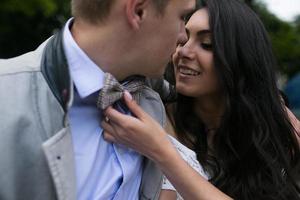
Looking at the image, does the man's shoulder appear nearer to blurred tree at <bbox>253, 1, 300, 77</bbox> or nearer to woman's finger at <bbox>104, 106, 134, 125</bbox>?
woman's finger at <bbox>104, 106, 134, 125</bbox>

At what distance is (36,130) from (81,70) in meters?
0.26

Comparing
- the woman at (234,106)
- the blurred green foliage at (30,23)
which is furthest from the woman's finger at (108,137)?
the blurred green foliage at (30,23)

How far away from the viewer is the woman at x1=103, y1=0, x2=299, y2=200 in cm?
268

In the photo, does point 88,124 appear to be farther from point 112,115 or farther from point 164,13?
point 164,13

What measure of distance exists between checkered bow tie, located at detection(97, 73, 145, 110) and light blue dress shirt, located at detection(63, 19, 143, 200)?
0.02 meters

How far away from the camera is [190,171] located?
2254 millimetres

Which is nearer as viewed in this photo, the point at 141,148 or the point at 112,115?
the point at 112,115

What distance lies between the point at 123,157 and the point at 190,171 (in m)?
0.46

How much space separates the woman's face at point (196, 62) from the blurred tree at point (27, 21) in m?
6.08

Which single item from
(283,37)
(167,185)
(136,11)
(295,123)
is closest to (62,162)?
(136,11)

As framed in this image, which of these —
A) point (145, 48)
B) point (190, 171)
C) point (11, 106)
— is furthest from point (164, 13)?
point (190, 171)

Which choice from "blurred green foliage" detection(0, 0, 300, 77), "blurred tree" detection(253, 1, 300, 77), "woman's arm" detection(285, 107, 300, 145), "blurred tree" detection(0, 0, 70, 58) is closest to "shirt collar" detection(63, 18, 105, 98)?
"woman's arm" detection(285, 107, 300, 145)

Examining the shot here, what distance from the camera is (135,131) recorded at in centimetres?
193

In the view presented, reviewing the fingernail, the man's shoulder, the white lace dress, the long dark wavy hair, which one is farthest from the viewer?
the long dark wavy hair
